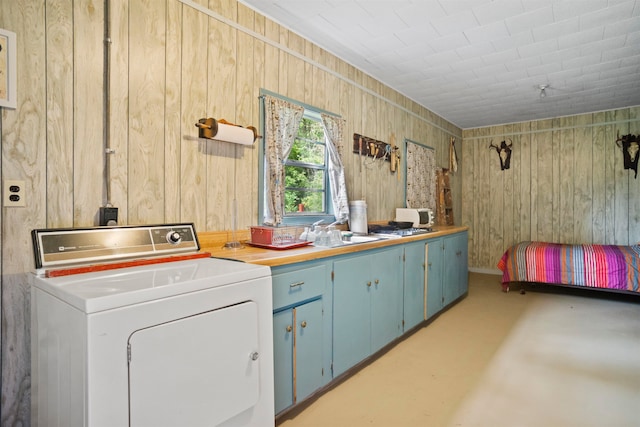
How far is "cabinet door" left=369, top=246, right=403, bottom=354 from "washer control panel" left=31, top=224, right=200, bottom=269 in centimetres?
134

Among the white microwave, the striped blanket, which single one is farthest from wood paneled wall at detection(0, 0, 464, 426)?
the striped blanket

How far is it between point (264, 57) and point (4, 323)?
2131mm

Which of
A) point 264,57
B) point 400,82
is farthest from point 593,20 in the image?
point 264,57

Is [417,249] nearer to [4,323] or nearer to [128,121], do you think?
[128,121]

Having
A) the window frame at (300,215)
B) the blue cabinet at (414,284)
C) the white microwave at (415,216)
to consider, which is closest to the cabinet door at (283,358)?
the window frame at (300,215)

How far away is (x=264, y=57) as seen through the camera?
8.46 feet

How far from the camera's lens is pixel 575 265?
14.7 feet

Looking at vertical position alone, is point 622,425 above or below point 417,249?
below

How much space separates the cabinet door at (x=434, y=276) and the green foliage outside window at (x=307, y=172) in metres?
1.18

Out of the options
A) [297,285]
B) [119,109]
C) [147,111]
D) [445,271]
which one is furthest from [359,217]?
[119,109]

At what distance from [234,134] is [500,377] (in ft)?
7.94

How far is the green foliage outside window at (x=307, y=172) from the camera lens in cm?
308

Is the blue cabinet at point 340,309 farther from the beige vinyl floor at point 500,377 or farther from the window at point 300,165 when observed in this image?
the window at point 300,165

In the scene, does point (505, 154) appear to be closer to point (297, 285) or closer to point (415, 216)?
point (415, 216)
